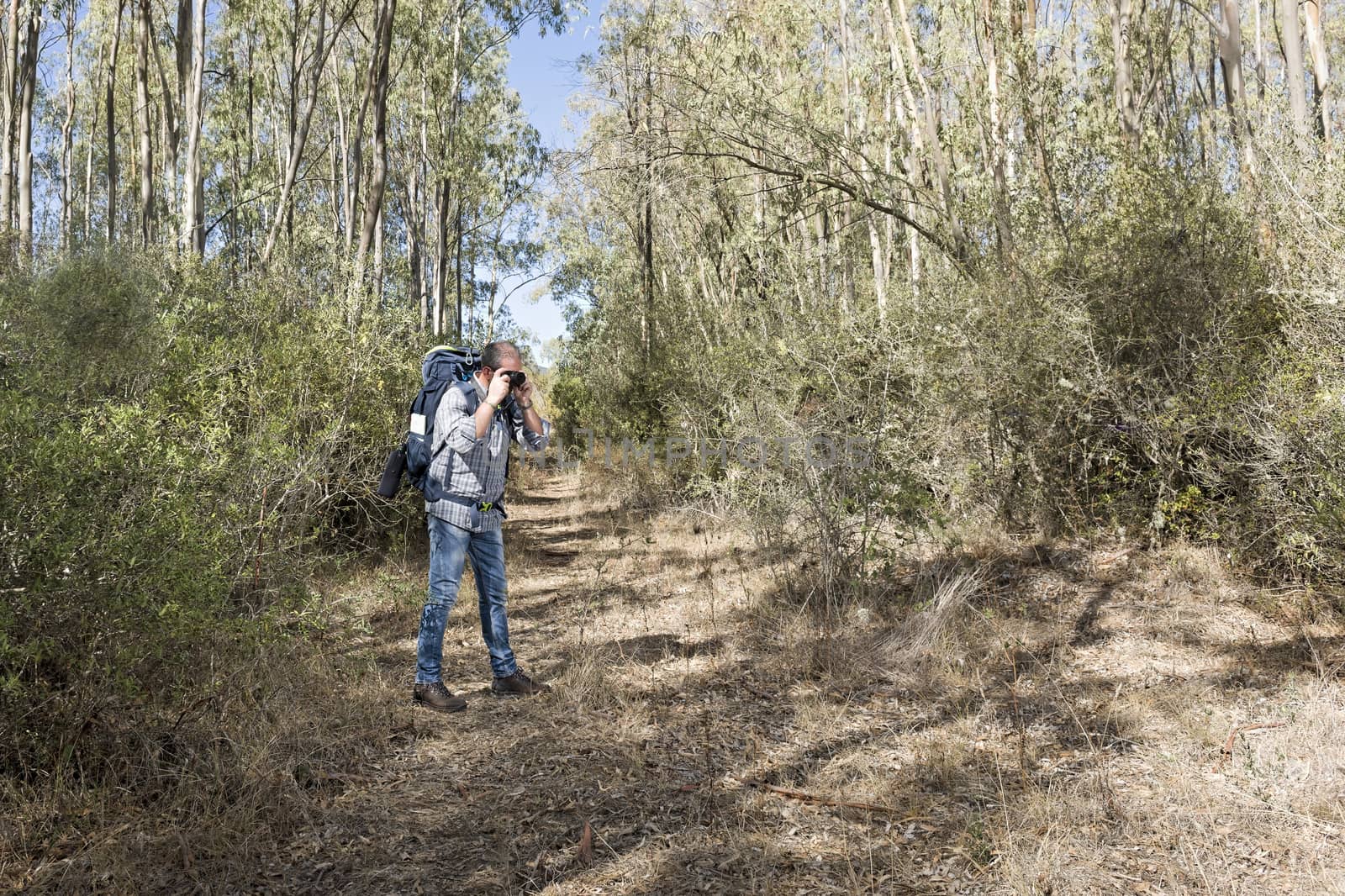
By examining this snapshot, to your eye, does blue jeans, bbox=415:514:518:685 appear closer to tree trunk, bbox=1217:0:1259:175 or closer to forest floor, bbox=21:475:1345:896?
forest floor, bbox=21:475:1345:896

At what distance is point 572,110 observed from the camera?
1919cm

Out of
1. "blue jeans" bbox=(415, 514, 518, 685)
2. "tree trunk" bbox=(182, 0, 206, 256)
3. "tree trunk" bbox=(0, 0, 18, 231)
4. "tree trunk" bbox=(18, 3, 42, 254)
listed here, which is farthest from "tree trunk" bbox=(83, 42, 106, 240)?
"blue jeans" bbox=(415, 514, 518, 685)

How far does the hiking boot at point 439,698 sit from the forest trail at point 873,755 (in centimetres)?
6

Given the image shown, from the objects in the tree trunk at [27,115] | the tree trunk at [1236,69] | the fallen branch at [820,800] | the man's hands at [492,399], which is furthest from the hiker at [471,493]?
the tree trunk at [27,115]

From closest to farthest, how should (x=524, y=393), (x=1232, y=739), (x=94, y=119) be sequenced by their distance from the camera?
(x=1232, y=739)
(x=524, y=393)
(x=94, y=119)

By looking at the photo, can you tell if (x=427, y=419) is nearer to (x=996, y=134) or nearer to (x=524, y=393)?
(x=524, y=393)

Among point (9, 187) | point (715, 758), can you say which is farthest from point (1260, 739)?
point (9, 187)

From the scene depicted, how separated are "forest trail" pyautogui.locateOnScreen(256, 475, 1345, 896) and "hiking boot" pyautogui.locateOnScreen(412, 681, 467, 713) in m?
0.06

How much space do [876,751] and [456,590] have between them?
2082 mm

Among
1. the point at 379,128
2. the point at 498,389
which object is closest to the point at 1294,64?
the point at 498,389

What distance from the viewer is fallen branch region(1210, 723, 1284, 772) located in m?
3.50

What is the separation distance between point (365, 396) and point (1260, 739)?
638 centimetres

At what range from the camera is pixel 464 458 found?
4.11 m

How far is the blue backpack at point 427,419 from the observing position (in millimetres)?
4133
